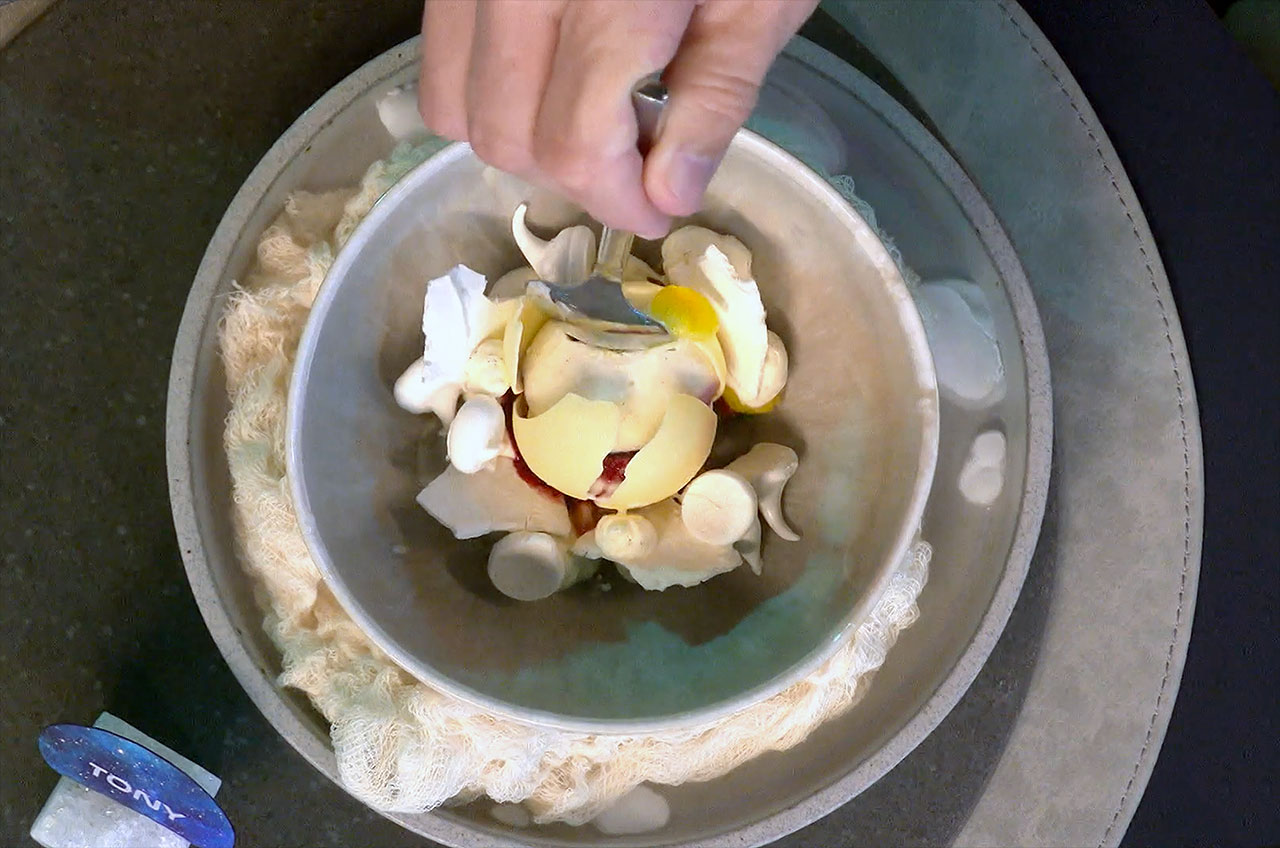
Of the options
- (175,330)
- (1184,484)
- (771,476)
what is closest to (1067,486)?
(1184,484)

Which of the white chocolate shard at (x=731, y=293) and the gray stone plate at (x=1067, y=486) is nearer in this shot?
the white chocolate shard at (x=731, y=293)

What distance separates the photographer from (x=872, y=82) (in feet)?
1.39

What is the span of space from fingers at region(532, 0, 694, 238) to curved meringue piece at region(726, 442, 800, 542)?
126 mm

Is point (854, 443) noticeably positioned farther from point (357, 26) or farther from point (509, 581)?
point (357, 26)

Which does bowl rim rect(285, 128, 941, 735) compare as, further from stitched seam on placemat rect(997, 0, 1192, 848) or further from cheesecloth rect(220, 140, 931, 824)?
stitched seam on placemat rect(997, 0, 1192, 848)

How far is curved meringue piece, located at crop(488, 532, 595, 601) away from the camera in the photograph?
353mm

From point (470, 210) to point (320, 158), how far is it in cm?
10

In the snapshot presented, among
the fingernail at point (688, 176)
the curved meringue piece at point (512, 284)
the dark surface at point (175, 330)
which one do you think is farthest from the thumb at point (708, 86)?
the dark surface at point (175, 330)

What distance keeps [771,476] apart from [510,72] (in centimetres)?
17

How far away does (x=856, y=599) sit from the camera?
1.07 feet

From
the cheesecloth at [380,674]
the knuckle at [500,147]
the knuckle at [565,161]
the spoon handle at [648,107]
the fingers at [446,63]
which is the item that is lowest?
the cheesecloth at [380,674]

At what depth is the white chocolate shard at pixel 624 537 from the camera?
0.34 m

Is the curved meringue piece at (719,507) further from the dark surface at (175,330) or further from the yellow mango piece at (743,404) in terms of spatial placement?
the dark surface at (175,330)

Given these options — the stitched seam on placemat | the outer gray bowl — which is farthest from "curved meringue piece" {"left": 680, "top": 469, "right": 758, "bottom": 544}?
the stitched seam on placemat
